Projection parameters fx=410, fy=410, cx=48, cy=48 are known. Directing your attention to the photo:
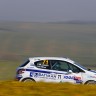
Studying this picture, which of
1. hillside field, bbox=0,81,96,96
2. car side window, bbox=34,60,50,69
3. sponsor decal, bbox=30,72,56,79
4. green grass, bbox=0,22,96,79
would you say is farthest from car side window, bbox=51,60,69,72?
green grass, bbox=0,22,96,79

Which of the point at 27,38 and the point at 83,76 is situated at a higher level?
the point at 27,38

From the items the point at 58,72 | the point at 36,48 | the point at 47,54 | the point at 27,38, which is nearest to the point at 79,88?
the point at 58,72

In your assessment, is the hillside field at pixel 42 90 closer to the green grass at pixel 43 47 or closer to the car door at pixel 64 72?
the car door at pixel 64 72

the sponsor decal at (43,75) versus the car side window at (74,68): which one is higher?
the car side window at (74,68)

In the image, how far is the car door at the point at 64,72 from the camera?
1631cm

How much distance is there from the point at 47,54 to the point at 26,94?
33.1 meters

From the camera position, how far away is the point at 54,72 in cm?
1636

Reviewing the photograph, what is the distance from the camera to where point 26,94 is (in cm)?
761

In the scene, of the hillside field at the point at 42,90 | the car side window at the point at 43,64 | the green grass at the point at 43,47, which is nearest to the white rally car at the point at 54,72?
the car side window at the point at 43,64

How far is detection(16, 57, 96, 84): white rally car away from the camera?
16.3 meters

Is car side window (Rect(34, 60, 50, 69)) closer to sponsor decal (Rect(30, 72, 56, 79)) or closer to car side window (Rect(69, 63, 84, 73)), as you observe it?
sponsor decal (Rect(30, 72, 56, 79))

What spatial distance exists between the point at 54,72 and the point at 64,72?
0.40 meters

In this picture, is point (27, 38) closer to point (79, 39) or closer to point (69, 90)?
point (79, 39)

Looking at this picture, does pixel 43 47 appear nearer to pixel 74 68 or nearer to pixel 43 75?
pixel 74 68
